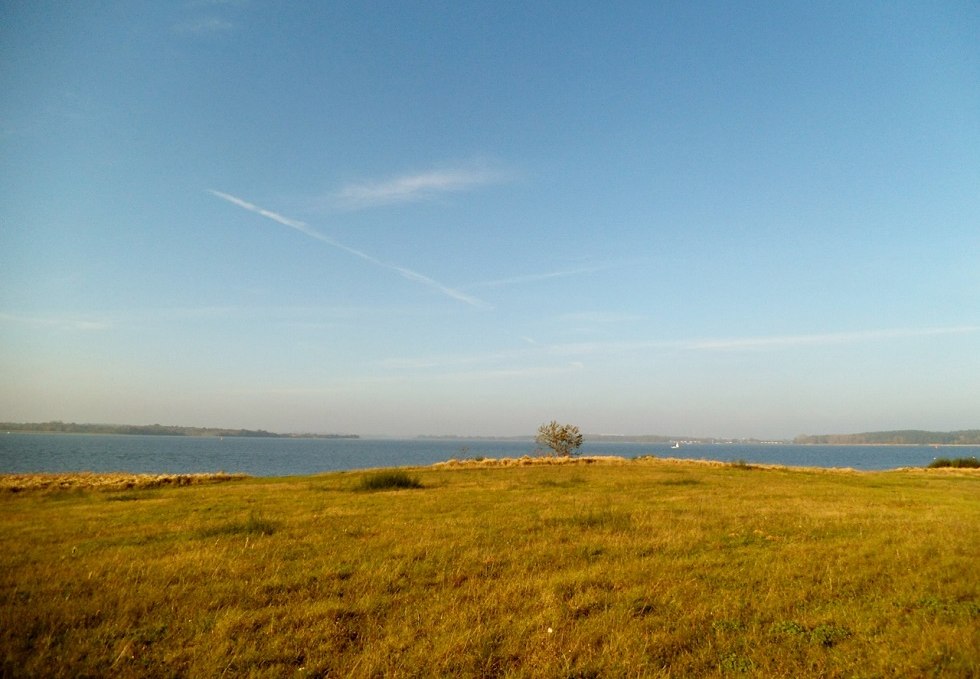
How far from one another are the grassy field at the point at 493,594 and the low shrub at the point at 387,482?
12477 mm

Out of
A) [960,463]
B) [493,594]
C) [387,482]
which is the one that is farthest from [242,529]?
[960,463]

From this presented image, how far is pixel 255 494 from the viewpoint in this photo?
3077 centimetres

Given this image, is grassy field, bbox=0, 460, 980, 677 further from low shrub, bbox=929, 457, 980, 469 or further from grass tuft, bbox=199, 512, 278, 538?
low shrub, bbox=929, 457, 980, 469

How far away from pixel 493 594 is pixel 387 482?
2575 centimetres

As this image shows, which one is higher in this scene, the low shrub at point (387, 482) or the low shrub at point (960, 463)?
the low shrub at point (387, 482)

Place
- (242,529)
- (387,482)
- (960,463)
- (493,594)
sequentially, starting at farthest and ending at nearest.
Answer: (960,463), (387,482), (242,529), (493,594)

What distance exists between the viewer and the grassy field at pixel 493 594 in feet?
25.5

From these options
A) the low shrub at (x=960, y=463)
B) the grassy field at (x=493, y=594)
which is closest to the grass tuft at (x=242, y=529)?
the grassy field at (x=493, y=594)

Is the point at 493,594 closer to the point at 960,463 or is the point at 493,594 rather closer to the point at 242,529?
the point at 242,529

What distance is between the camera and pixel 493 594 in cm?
1053

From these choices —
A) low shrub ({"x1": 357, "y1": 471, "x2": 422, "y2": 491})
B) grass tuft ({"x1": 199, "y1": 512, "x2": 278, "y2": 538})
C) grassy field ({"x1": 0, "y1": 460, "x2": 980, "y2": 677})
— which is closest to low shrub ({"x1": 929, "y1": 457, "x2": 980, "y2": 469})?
grassy field ({"x1": 0, "y1": 460, "x2": 980, "y2": 677})

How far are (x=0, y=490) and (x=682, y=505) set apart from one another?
132ft

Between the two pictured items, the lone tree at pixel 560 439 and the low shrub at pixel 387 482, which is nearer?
the low shrub at pixel 387 482

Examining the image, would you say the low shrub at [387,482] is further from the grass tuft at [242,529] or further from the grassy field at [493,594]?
the grass tuft at [242,529]
